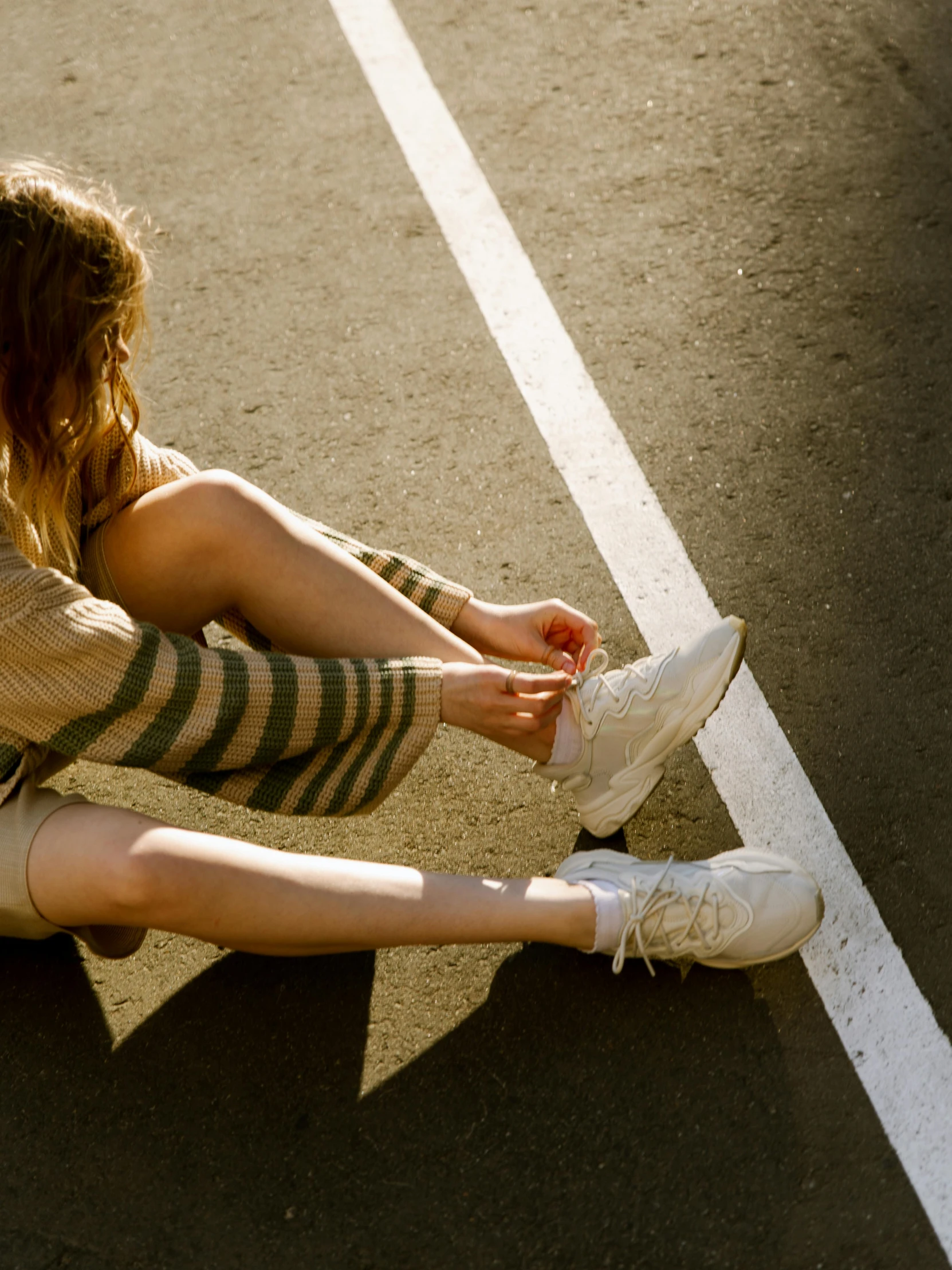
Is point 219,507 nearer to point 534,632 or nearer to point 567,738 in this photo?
Result: point 534,632

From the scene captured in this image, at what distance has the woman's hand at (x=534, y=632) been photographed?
2521mm

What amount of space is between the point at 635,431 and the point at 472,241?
94cm

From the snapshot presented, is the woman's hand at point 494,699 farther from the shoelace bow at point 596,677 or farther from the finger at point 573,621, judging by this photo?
the finger at point 573,621

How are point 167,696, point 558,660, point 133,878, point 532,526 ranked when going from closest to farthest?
point 133,878
point 167,696
point 558,660
point 532,526

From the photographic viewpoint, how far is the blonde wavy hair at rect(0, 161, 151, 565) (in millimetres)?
1963

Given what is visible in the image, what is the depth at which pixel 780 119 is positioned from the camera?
3979mm

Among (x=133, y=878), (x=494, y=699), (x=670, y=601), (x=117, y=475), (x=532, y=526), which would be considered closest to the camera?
(x=133, y=878)

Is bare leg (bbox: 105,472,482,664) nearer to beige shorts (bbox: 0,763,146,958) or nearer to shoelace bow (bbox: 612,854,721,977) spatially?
beige shorts (bbox: 0,763,146,958)

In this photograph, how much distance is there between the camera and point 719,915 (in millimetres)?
2225

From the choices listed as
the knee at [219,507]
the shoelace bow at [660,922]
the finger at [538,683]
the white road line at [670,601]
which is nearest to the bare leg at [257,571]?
the knee at [219,507]

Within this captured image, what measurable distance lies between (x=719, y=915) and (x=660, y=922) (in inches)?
3.9

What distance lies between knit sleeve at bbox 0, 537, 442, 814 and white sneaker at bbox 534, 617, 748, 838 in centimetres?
30

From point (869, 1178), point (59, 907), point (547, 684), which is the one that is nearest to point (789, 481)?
point (547, 684)

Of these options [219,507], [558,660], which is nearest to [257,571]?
[219,507]
